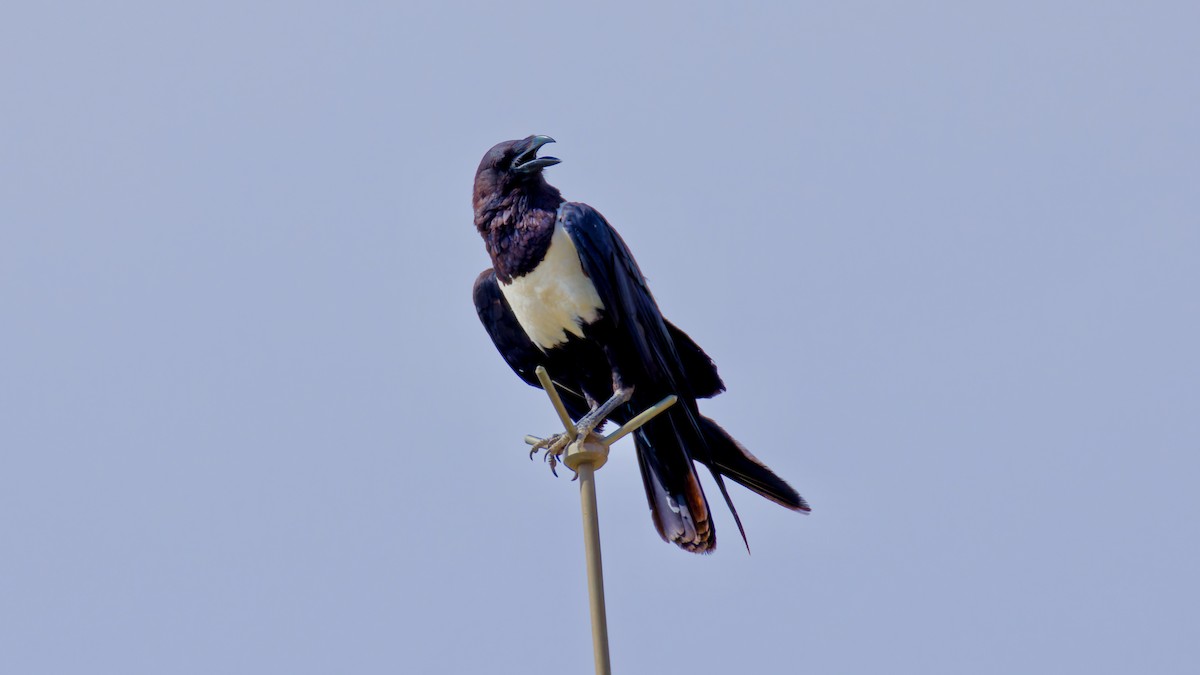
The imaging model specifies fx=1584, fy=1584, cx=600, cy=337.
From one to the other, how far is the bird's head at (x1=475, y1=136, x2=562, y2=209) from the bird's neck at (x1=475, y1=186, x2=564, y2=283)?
4cm

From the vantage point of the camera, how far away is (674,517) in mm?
6383

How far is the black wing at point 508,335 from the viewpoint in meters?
6.81

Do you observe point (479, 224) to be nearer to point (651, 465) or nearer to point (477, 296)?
point (477, 296)

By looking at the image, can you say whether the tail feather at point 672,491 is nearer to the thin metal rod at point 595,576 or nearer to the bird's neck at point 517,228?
the bird's neck at point 517,228

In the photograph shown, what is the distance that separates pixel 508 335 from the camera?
6.87 m

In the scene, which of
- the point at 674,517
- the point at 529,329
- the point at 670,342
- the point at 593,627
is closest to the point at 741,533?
the point at 674,517

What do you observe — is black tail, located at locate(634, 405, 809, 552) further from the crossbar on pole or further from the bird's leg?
the crossbar on pole

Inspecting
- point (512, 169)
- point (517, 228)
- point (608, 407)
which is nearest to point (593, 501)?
point (608, 407)

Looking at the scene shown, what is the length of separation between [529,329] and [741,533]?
1.24m

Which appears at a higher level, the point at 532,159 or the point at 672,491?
the point at 532,159

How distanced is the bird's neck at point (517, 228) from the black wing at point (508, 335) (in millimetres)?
252

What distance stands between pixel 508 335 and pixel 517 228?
0.61m

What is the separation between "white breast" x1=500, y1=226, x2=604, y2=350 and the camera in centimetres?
632

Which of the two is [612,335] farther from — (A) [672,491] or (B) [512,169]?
(B) [512,169]
